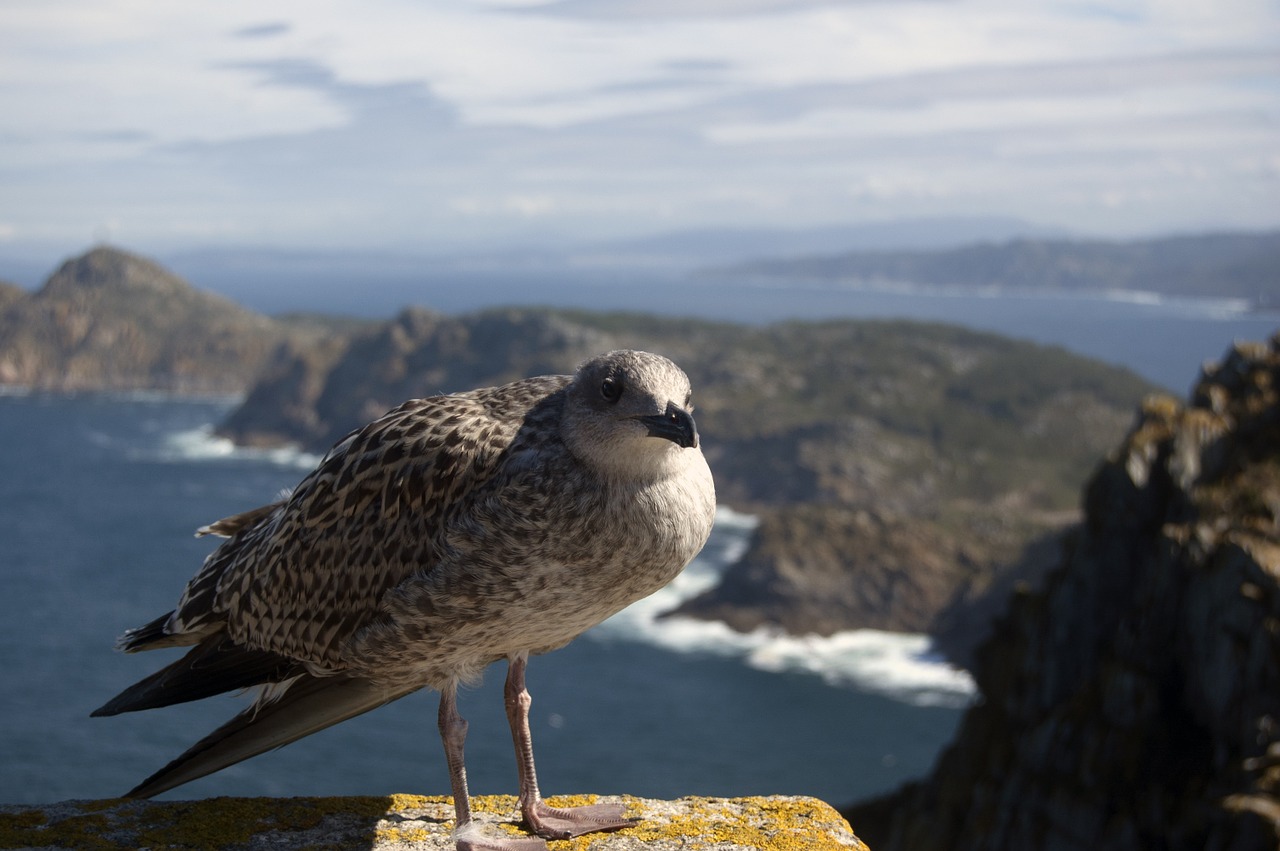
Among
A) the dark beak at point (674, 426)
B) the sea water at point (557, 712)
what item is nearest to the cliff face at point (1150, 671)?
the dark beak at point (674, 426)

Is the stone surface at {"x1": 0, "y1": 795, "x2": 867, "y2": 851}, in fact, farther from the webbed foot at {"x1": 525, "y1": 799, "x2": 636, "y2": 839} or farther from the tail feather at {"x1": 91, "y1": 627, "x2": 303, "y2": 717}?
the tail feather at {"x1": 91, "y1": 627, "x2": 303, "y2": 717}

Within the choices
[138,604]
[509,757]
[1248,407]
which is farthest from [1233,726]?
[138,604]

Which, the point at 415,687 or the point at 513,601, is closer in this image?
the point at 513,601

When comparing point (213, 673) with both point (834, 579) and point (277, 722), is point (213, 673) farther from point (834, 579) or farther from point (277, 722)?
point (834, 579)

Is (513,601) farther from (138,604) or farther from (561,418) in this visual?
(138,604)

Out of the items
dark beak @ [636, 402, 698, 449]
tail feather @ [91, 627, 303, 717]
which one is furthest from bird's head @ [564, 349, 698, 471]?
tail feather @ [91, 627, 303, 717]

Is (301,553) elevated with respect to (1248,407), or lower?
elevated
